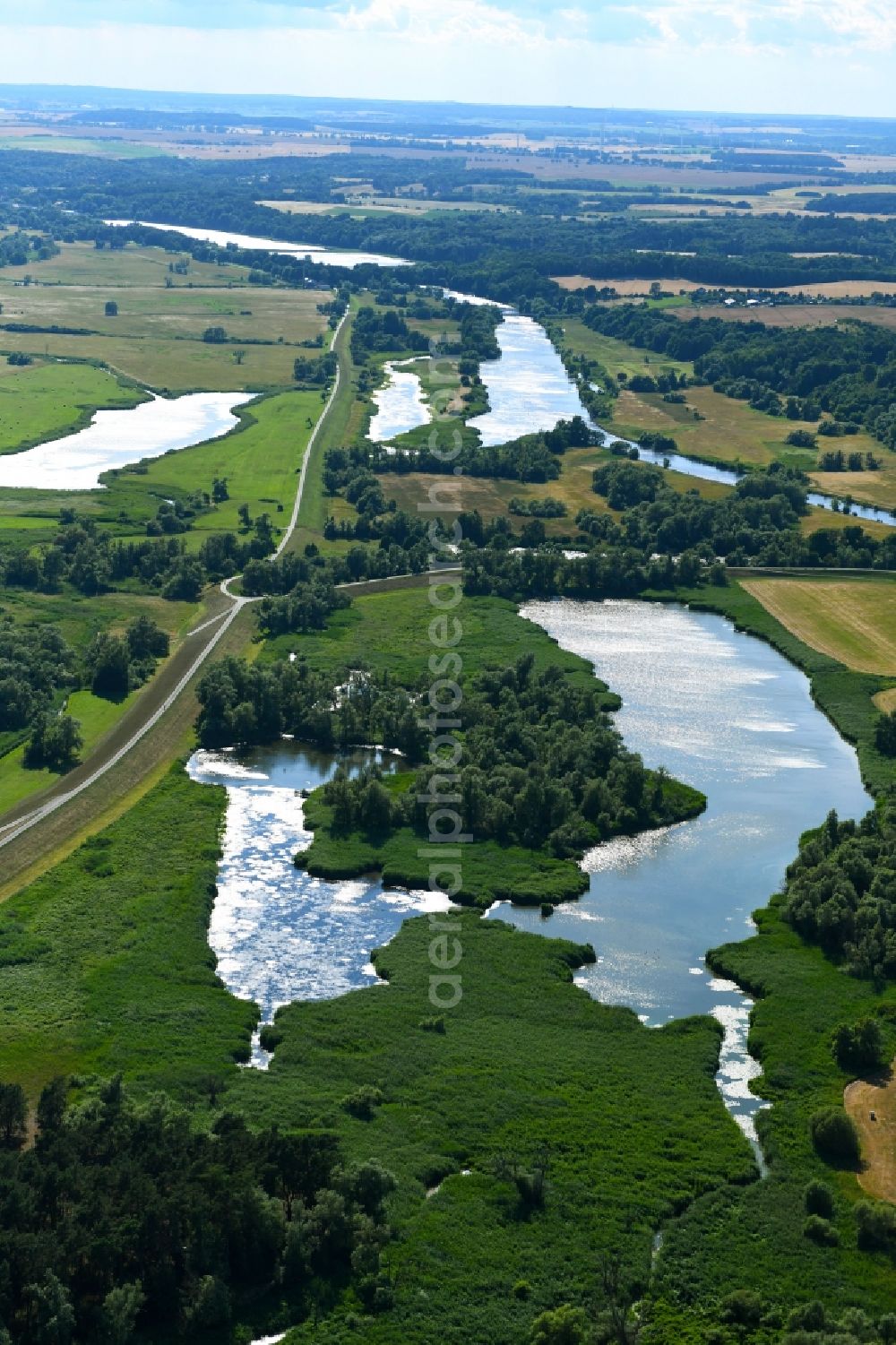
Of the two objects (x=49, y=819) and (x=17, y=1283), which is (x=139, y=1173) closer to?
(x=17, y=1283)

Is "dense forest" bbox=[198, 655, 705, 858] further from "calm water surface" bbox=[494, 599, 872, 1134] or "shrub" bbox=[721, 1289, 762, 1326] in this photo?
"shrub" bbox=[721, 1289, 762, 1326]

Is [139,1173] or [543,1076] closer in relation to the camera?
[139,1173]

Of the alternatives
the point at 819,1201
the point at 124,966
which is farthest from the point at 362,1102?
the point at 819,1201

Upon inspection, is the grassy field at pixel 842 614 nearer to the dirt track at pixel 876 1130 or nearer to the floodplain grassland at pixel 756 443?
the floodplain grassland at pixel 756 443

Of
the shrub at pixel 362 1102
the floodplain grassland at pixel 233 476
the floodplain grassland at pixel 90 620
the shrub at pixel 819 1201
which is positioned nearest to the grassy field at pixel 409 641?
the floodplain grassland at pixel 90 620

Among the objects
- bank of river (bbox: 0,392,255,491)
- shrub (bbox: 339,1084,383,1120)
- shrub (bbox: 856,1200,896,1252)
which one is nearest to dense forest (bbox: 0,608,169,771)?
shrub (bbox: 339,1084,383,1120)

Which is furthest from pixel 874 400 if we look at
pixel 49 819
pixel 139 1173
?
pixel 139 1173
